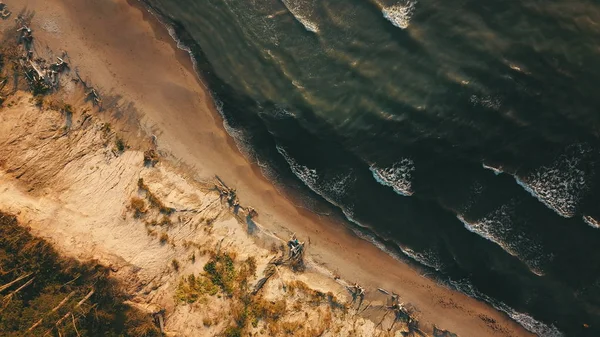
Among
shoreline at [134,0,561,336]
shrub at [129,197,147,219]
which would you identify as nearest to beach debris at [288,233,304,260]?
shoreline at [134,0,561,336]

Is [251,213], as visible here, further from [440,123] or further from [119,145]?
[440,123]

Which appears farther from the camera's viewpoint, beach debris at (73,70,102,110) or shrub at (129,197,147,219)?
beach debris at (73,70,102,110)

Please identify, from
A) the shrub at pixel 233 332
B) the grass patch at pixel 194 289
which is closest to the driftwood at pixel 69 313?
the grass patch at pixel 194 289

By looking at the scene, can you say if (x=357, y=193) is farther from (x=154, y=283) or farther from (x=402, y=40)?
(x=154, y=283)

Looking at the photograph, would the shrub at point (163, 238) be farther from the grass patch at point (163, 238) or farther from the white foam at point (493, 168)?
the white foam at point (493, 168)

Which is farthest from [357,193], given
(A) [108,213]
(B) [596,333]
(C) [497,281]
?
(B) [596,333]

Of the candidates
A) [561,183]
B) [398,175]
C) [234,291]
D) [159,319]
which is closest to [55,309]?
[159,319]

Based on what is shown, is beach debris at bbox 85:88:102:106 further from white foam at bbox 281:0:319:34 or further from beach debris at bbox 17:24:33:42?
white foam at bbox 281:0:319:34
